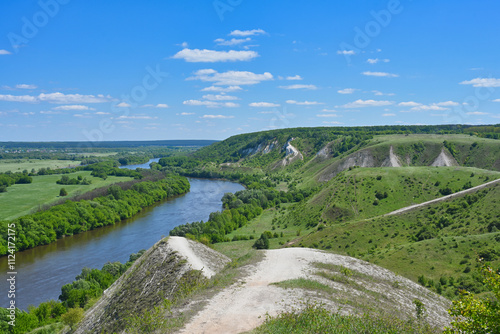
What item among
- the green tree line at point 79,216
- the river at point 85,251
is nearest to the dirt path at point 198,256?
the river at point 85,251

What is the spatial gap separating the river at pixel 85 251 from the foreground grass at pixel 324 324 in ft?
136

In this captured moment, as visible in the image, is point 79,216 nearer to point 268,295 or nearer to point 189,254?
point 189,254

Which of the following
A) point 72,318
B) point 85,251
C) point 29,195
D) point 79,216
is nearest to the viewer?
point 72,318

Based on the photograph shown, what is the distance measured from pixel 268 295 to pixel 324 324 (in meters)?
6.09

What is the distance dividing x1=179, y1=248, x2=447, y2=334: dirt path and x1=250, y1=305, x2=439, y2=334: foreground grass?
1.14 meters

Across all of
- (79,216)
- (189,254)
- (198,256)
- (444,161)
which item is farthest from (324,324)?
(444,161)

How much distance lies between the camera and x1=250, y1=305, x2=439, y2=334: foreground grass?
17.3 metres

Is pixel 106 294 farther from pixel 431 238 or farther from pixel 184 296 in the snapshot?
pixel 431 238

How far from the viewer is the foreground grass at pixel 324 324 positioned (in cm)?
1734

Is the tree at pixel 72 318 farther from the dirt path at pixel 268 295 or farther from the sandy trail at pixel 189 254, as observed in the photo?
the dirt path at pixel 268 295

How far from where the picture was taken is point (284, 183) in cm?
15412

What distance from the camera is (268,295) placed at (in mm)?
23312

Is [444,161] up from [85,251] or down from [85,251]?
up

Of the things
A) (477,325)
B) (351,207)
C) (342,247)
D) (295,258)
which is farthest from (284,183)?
(477,325)
